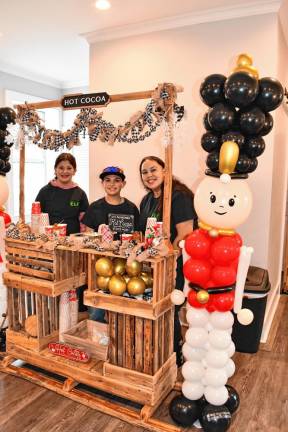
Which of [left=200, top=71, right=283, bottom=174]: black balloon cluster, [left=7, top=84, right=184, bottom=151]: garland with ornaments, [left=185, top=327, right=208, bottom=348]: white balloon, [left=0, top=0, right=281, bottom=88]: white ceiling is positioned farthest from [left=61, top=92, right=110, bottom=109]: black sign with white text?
[left=185, top=327, right=208, bottom=348]: white balloon

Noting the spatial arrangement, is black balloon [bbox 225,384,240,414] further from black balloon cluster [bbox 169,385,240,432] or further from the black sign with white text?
the black sign with white text

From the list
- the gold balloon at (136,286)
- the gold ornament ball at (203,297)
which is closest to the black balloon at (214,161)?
the gold ornament ball at (203,297)

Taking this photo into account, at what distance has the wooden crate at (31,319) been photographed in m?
2.49

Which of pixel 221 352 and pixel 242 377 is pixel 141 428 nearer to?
pixel 221 352

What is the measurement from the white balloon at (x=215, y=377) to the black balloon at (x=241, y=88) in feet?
4.45

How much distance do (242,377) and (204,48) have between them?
256cm

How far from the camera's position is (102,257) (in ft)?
7.42

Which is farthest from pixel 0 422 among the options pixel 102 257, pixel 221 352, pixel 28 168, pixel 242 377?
pixel 28 168

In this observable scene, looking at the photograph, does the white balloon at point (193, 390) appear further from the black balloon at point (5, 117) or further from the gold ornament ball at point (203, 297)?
the black balloon at point (5, 117)

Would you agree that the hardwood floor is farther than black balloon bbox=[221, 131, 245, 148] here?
Yes

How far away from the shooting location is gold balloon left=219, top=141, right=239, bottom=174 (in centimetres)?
183

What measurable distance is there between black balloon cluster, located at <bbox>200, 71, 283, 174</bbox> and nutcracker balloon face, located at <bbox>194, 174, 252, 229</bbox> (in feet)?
0.29

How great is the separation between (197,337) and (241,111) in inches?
46.6

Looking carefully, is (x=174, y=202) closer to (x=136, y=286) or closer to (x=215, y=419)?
(x=136, y=286)
